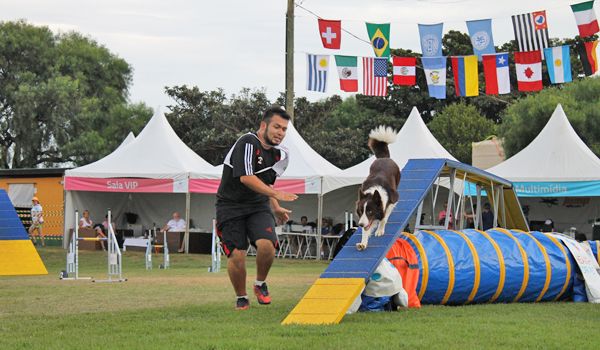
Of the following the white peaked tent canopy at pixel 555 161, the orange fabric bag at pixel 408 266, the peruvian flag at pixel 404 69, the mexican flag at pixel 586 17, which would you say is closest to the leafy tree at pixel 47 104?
the peruvian flag at pixel 404 69

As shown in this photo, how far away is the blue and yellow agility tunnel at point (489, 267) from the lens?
32.7 ft

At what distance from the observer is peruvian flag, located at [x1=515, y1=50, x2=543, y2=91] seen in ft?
79.9

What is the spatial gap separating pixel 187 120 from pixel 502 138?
20451 mm

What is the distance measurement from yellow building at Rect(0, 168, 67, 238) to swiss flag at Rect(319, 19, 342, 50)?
12168 mm

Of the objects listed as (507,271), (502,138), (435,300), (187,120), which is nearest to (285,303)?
(435,300)

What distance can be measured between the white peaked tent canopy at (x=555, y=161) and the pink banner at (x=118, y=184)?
895 centimetres

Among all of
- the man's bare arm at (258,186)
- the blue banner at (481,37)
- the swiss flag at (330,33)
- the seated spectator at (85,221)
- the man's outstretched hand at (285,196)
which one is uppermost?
the swiss flag at (330,33)

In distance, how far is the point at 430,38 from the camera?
25109 mm

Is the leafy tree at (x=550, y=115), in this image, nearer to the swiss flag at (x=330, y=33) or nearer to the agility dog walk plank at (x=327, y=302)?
the swiss flag at (x=330, y=33)

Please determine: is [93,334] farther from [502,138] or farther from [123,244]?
[502,138]

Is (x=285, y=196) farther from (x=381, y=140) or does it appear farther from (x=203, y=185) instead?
(x=203, y=185)

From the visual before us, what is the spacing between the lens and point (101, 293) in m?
11.9

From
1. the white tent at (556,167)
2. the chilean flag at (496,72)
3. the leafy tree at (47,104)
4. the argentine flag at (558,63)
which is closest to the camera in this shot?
the white tent at (556,167)

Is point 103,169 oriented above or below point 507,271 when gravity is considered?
above
